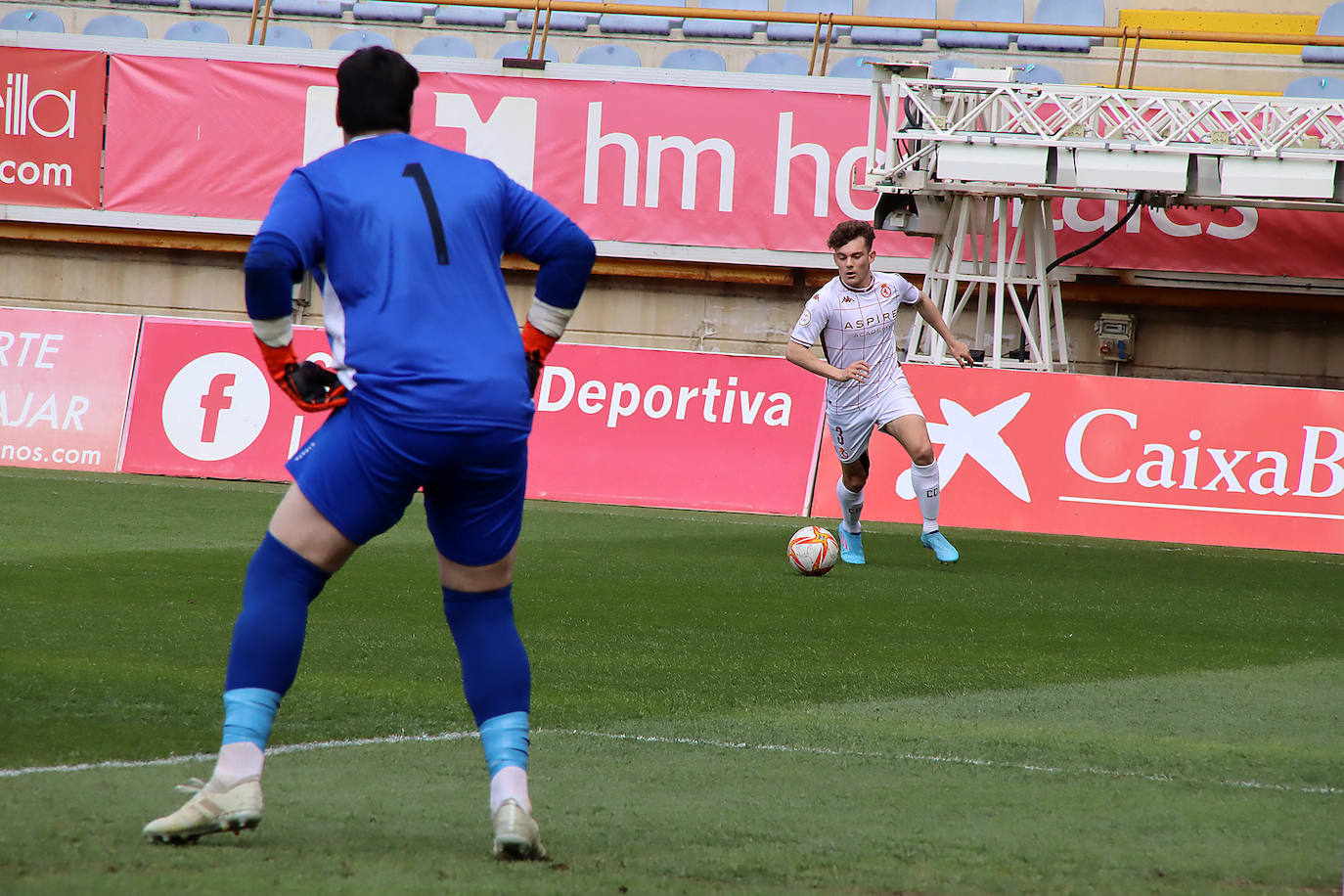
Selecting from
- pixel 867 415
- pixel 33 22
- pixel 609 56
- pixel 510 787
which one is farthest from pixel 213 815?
pixel 33 22

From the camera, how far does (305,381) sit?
3580 millimetres

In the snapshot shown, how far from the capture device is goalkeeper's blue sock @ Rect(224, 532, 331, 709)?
3574 millimetres

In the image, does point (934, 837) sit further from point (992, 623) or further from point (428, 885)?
point (992, 623)

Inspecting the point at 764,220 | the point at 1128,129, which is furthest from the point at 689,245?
the point at 1128,129

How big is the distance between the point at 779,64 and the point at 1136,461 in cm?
868

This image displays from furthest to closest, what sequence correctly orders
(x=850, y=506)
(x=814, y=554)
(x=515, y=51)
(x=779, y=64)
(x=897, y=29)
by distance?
(x=897, y=29) < (x=515, y=51) < (x=779, y=64) < (x=850, y=506) < (x=814, y=554)

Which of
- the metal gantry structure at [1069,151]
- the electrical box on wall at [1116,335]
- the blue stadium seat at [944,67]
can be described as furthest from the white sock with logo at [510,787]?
the electrical box on wall at [1116,335]

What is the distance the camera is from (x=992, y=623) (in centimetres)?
834

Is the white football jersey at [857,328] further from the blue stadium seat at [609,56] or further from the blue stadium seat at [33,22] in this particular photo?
the blue stadium seat at [33,22]

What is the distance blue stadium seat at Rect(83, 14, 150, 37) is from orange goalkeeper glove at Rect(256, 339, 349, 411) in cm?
1951

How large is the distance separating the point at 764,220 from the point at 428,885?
54.5 ft

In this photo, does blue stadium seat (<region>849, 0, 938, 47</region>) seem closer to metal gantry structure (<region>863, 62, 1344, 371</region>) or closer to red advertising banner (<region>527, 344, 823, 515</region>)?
metal gantry structure (<region>863, 62, 1344, 371</region>)

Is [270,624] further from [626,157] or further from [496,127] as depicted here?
[496,127]

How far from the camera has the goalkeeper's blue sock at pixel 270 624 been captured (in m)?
3.57
